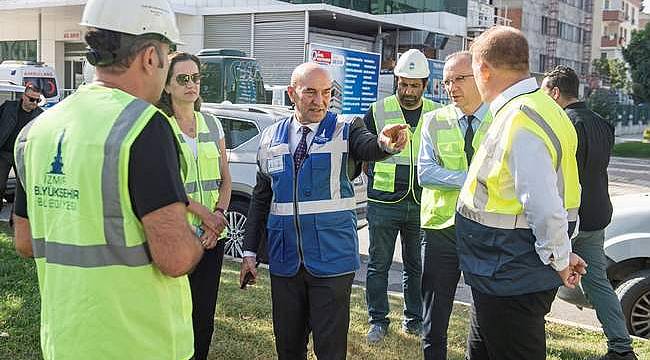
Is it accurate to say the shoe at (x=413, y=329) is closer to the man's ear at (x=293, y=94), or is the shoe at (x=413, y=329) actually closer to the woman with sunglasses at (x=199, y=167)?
the woman with sunglasses at (x=199, y=167)

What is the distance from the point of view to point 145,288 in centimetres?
214

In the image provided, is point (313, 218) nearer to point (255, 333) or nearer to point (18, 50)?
point (255, 333)

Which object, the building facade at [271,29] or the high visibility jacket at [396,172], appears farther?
the building facade at [271,29]

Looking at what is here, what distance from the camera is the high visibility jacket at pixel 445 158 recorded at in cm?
448

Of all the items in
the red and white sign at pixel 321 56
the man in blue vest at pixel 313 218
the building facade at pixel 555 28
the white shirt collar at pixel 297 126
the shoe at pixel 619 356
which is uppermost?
the building facade at pixel 555 28

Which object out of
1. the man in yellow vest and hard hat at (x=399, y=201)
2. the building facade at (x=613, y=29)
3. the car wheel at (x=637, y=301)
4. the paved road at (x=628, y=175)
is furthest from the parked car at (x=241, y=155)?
the building facade at (x=613, y=29)

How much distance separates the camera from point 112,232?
2.06 metres

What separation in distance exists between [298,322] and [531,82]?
1665mm

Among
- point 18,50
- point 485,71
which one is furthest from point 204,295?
point 18,50

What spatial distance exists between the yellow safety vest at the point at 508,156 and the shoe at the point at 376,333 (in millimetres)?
2290

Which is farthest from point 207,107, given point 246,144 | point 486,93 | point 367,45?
point 367,45

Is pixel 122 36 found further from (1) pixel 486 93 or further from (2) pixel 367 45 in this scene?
(2) pixel 367 45

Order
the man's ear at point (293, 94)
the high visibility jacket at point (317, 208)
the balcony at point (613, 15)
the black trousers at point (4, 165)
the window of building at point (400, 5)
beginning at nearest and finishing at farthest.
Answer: the high visibility jacket at point (317, 208) < the man's ear at point (293, 94) < the black trousers at point (4, 165) < the window of building at point (400, 5) < the balcony at point (613, 15)

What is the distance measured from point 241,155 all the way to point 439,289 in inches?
166
